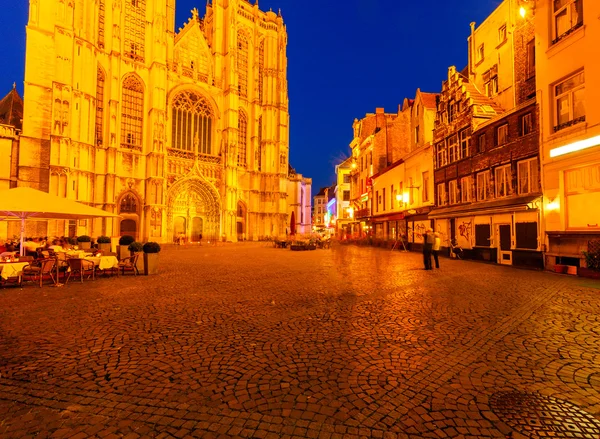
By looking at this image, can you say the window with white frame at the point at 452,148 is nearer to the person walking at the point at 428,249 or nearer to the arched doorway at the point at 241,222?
the person walking at the point at 428,249

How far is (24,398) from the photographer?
10.2ft

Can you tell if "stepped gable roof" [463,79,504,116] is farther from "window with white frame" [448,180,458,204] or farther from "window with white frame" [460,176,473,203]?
"window with white frame" [448,180,458,204]

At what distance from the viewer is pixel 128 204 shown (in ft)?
119

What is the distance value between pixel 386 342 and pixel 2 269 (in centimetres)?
1082

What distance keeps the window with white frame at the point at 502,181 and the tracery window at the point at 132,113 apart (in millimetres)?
37039

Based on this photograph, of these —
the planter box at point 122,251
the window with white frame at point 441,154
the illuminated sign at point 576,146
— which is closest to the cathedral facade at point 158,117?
the planter box at point 122,251

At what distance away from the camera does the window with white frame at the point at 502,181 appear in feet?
51.8

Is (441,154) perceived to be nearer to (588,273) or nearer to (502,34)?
(502,34)

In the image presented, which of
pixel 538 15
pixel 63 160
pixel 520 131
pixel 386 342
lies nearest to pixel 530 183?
pixel 520 131

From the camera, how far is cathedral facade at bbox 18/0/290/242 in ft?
100

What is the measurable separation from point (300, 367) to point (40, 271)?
389 inches

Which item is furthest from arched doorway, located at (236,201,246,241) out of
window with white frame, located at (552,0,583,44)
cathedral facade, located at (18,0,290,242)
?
window with white frame, located at (552,0,583,44)

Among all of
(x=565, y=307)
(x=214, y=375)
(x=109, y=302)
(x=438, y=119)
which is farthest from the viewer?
(x=438, y=119)

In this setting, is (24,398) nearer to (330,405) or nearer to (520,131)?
(330,405)
